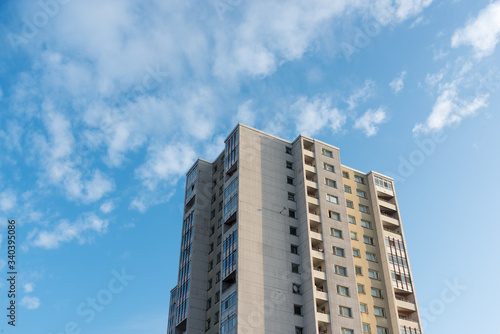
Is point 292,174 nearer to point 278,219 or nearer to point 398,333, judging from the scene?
point 278,219

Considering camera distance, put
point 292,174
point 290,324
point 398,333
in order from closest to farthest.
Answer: point 290,324 < point 398,333 < point 292,174

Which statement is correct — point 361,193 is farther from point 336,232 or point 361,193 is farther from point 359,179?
point 336,232

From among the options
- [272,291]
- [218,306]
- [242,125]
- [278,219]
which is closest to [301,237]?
[278,219]

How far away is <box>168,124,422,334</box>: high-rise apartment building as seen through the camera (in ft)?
227

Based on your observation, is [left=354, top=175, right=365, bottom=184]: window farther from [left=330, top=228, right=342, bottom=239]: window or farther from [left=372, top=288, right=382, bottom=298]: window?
[left=372, top=288, right=382, bottom=298]: window

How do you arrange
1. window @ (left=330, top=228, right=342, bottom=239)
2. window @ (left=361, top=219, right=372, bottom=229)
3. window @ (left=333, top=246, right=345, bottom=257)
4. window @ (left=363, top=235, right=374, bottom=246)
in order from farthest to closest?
1. window @ (left=361, top=219, right=372, bottom=229)
2. window @ (left=363, top=235, right=374, bottom=246)
3. window @ (left=330, top=228, right=342, bottom=239)
4. window @ (left=333, top=246, right=345, bottom=257)

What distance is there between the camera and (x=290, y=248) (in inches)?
2950

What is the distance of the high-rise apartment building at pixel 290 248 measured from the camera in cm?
6925

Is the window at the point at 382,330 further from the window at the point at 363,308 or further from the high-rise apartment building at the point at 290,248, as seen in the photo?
the window at the point at 363,308

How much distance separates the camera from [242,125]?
84.4 metres

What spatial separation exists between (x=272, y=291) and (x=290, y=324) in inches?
187

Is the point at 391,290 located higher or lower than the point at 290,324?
higher

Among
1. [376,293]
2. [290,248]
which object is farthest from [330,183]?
[376,293]

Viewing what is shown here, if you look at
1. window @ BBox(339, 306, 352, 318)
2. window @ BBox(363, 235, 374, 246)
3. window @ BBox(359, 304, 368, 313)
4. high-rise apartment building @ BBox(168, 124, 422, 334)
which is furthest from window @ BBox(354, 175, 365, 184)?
window @ BBox(339, 306, 352, 318)
